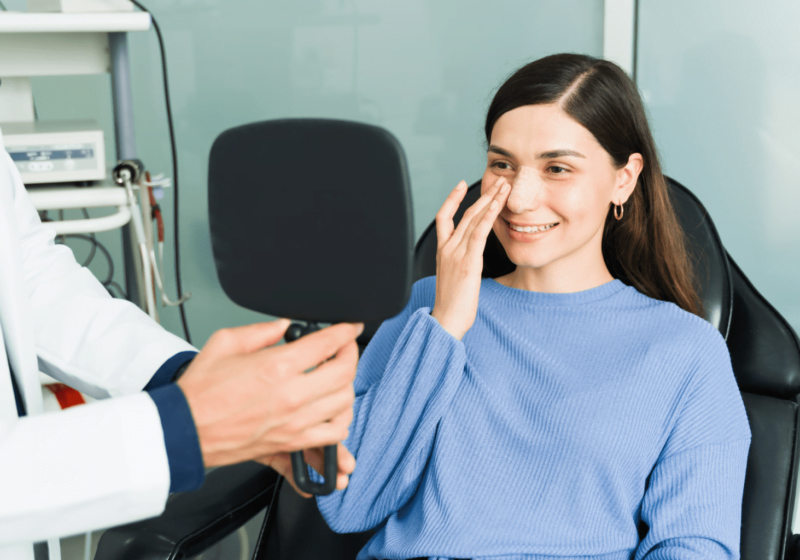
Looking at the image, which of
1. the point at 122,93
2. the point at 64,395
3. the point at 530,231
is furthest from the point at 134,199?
the point at 530,231

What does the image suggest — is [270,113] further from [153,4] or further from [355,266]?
[355,266]

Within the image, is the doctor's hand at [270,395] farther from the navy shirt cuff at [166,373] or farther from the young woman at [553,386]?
the young woman at [553,386]

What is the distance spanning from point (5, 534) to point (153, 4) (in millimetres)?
2023

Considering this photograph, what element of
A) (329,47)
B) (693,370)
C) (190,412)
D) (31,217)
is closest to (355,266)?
(190,412)

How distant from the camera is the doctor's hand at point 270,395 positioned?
492 mm

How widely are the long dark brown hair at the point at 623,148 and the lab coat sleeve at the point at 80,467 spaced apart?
78 cm

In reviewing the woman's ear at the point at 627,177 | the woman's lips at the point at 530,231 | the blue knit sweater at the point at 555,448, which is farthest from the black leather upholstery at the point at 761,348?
the woman's lips at the point at 530,231

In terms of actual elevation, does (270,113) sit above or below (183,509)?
above

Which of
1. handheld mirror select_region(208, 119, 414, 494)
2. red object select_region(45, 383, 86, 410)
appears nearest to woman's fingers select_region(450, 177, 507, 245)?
handheld mirror select_region(208, 119, 414, 494)

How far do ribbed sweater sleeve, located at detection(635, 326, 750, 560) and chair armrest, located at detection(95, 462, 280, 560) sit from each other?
54 centimetres

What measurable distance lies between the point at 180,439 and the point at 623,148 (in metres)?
0.86

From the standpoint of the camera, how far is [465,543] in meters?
0.93

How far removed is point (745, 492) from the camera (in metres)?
1.01

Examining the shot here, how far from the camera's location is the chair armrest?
0.86m
